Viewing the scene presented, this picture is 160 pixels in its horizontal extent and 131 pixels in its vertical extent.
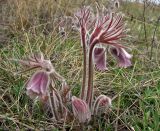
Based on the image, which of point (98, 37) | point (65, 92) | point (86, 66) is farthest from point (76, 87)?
point (98, 37)

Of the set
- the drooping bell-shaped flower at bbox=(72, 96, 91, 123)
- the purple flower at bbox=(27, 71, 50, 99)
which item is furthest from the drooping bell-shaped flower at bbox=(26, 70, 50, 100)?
the drooping bell-shaped flower at bbox=(72, 96, 91, 123)

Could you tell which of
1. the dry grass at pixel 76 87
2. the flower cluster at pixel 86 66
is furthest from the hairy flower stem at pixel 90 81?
the dry grass at pixel 76 87

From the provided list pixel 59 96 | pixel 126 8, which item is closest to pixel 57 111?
pixel 59 96

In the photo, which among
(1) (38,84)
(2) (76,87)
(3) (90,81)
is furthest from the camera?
(2) (76,87)

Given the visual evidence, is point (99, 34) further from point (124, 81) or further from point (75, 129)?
point (124, 81)

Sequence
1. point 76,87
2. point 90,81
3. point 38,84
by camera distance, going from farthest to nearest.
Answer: point 76,87
point 90,81
point 38,84

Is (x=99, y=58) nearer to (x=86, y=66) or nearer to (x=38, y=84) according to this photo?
(x=86, y=66)

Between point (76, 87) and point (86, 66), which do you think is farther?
point (76, 87)

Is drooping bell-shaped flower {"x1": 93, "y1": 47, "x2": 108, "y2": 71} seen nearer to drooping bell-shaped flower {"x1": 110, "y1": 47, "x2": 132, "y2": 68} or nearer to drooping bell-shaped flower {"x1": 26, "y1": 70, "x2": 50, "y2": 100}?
drooping bell-shaped flower {"x1": 110, "y1": 47, "x2": 132, "y2": 68}
